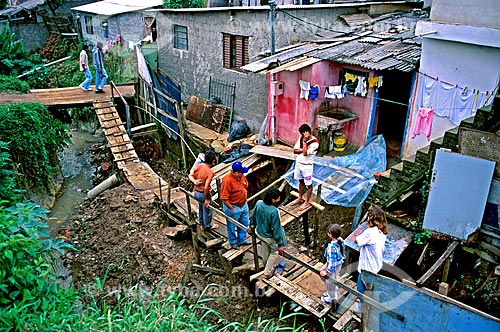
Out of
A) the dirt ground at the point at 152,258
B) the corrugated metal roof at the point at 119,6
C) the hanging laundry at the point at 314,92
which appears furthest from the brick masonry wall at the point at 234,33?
the dirt ground at the point at 152,258

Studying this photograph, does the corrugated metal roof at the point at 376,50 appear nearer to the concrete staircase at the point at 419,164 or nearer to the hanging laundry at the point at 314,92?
the hanging laundry at the point at 314,92

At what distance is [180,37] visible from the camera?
1598cm

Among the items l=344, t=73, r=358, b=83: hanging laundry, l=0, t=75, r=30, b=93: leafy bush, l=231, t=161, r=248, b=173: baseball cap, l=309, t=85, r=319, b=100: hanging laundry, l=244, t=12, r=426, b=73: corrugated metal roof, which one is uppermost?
l=244, t=12, r=426, b=73: corrugated metal roof

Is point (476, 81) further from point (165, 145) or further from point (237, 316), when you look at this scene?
point (165, 145)

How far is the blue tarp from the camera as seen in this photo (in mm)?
8969

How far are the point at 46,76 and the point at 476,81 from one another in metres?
19.9

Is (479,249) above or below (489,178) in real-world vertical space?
below

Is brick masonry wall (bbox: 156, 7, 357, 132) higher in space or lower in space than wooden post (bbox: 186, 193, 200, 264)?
higher

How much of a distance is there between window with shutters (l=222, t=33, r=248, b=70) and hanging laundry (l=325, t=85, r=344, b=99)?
3.72 metres

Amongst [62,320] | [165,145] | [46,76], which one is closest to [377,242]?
[62,320]

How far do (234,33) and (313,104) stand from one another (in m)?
4.05

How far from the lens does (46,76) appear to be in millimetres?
21109

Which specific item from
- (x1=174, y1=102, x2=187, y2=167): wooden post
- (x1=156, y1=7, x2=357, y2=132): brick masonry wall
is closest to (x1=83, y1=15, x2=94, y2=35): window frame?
(x1=156, y1=7, x2=357, y2=132): brick masonry wall

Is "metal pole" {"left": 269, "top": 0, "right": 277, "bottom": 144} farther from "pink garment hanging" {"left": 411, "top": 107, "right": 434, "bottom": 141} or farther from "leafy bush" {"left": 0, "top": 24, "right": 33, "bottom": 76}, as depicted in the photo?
"leafy bush" {"left": 0, "top": 24, "right": 33, "bottom": 76}
